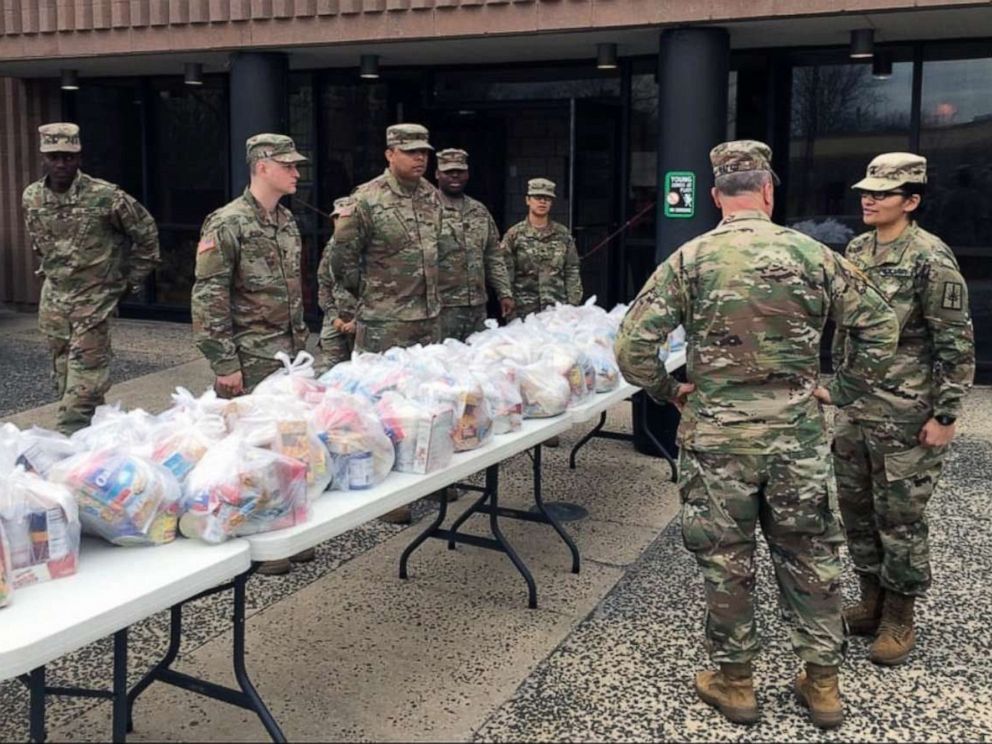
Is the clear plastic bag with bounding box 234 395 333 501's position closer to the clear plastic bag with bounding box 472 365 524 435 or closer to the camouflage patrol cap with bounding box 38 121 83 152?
the clear plastic bag with bounding box 472 365 524 435

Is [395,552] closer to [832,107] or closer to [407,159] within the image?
[407,159]

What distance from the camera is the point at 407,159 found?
526 cm

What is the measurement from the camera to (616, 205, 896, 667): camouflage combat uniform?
9.87 feet

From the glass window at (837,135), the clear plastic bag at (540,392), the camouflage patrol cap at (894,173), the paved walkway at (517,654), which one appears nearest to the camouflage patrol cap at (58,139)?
the paved walkway at (517,654)

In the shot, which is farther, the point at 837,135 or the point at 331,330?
the point at 837,135

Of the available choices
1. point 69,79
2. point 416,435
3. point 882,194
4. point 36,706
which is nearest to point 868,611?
point 882,194

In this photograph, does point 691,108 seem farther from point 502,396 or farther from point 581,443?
point 502,396

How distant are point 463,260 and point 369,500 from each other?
3.62 metres

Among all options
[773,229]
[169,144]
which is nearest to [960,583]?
[773,229]

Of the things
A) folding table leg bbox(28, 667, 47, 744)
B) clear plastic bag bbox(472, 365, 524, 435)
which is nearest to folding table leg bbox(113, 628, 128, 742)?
folding table leg bbox(28, 667, 47, 744)

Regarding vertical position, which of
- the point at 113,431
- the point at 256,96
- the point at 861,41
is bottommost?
the point at 113,431

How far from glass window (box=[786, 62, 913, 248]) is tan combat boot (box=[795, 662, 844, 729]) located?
617 cm

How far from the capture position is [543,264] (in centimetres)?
754

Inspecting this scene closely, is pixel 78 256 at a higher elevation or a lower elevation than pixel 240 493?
higher
